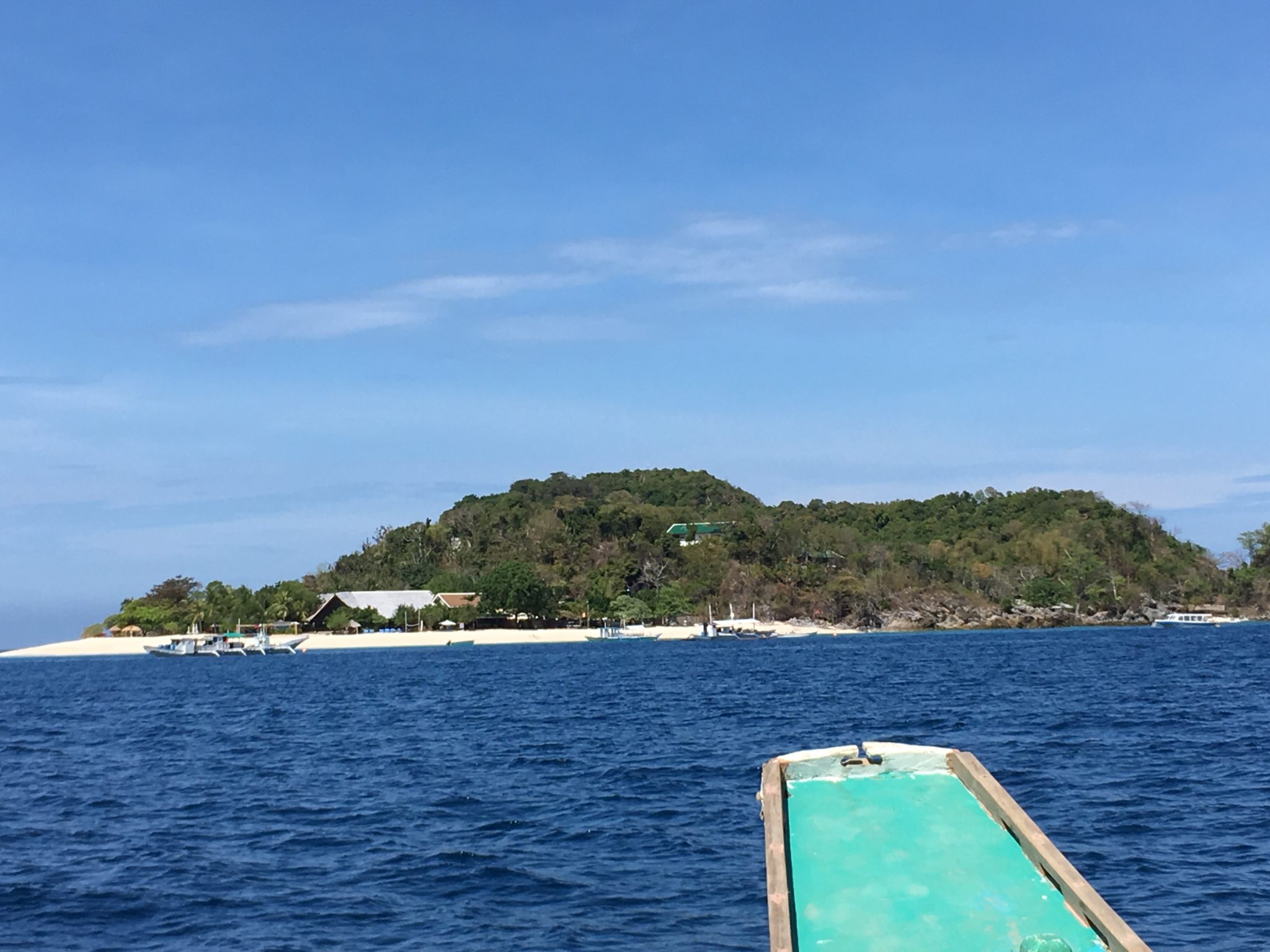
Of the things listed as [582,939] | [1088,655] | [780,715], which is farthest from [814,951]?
[1088,655]

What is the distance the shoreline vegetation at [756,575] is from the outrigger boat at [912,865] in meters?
140

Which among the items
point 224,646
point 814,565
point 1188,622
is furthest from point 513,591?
point 1188,622

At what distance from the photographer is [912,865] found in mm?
9930

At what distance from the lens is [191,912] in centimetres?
1694

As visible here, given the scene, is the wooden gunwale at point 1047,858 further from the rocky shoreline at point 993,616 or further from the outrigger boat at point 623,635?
the rocky shoreline at point 993,616

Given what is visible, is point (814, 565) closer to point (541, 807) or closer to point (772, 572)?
point (772, 572)

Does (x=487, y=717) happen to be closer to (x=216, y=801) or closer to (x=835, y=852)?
(x=216, y=801)

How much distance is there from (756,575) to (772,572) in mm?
4990

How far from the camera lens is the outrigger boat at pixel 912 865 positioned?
352 inches

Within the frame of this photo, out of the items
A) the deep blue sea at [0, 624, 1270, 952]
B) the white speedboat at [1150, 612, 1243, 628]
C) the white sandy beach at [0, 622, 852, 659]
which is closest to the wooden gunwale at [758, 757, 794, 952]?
the deep blue sea at [0, 624, 1270, 952]

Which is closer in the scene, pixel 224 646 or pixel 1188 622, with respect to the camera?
pixel 224 646

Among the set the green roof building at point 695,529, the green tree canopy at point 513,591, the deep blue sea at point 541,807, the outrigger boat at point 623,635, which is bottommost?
the deep blue sea at point 541,807

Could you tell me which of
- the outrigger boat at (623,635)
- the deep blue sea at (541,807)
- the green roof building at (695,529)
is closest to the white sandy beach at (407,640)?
the outrigger boat at (623,635)

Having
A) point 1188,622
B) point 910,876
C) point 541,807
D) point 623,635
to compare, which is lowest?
point 541,807
